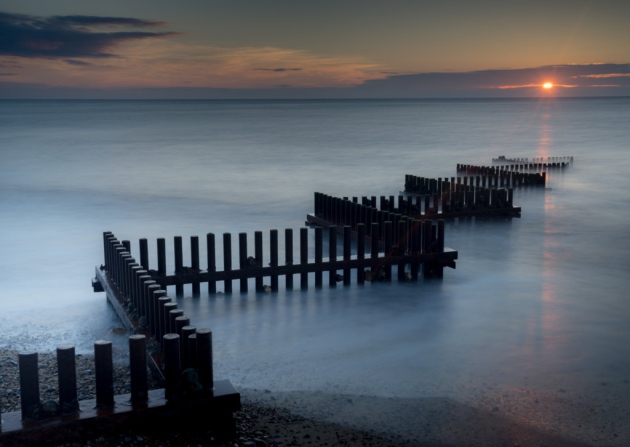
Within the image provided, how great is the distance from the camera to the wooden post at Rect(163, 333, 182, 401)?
6320 mm

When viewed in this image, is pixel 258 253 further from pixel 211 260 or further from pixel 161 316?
pixel 161 316

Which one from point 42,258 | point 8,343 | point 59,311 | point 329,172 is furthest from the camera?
point 329,172

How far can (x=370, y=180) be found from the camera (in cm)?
3316

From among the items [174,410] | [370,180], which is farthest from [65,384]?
[370,180]

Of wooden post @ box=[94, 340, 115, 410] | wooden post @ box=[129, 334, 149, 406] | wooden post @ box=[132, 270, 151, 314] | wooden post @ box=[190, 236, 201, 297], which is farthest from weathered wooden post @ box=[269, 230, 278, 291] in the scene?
wooden post @ box=[94, 340, 115, 410]

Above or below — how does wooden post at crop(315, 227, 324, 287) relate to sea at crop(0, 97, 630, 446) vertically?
above

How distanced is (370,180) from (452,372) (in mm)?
24795

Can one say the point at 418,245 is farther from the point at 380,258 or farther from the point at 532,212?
the point at 532,212

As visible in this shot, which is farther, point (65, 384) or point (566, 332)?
point (566, 332)

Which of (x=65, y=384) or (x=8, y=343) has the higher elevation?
(x=65, y=384)

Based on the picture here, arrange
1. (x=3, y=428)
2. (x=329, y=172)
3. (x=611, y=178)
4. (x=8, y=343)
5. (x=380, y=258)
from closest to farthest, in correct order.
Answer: (x=3, y=428)
(x=8, y=343)
(x=380, y=258)
(x=611, y=178)
(x=329, y=172)

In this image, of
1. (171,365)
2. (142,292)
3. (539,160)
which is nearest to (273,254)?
(142,292)

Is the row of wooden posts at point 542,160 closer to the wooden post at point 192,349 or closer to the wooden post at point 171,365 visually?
the wooden post at point 192,349

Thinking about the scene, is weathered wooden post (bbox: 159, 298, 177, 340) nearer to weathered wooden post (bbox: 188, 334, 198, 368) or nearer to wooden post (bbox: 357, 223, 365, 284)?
weathered wooden post (bbox: 188, 334, 198, 368)
